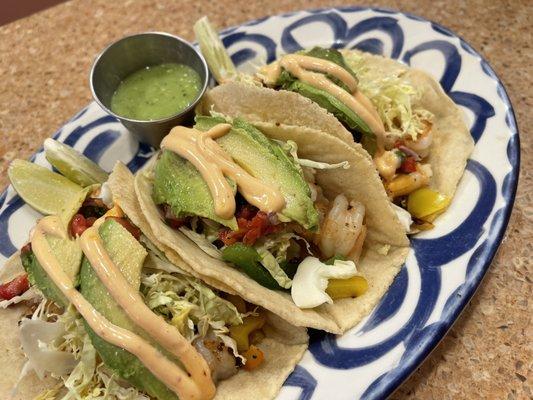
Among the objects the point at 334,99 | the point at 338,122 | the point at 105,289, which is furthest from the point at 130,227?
the point at 334,99

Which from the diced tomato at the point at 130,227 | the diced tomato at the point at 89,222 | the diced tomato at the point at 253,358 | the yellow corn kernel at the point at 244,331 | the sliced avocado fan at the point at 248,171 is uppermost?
the sliced avocado fan at the point at 248,171

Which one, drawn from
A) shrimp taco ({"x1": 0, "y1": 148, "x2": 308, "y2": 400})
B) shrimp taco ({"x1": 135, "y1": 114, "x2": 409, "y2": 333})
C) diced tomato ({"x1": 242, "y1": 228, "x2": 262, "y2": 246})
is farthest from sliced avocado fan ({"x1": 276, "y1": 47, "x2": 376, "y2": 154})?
shrimp taco ({"x1": 0, "y1": 148, "x2": 308, "y2": 400})

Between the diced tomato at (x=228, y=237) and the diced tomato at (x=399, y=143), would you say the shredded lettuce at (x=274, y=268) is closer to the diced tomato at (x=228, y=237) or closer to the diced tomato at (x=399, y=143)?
the diced tomato at (x=228, y=237)

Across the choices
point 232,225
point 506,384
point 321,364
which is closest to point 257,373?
point 321,364

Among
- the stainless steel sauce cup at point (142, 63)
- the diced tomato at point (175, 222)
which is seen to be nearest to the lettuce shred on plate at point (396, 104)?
the stainless steel sauce cup at point (142, 63)

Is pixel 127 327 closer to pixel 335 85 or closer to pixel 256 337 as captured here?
pixel 256 337

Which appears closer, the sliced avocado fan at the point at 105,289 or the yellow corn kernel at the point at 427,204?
the sliced avocado fan at the point at 105,289

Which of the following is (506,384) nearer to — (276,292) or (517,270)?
(517,270)
